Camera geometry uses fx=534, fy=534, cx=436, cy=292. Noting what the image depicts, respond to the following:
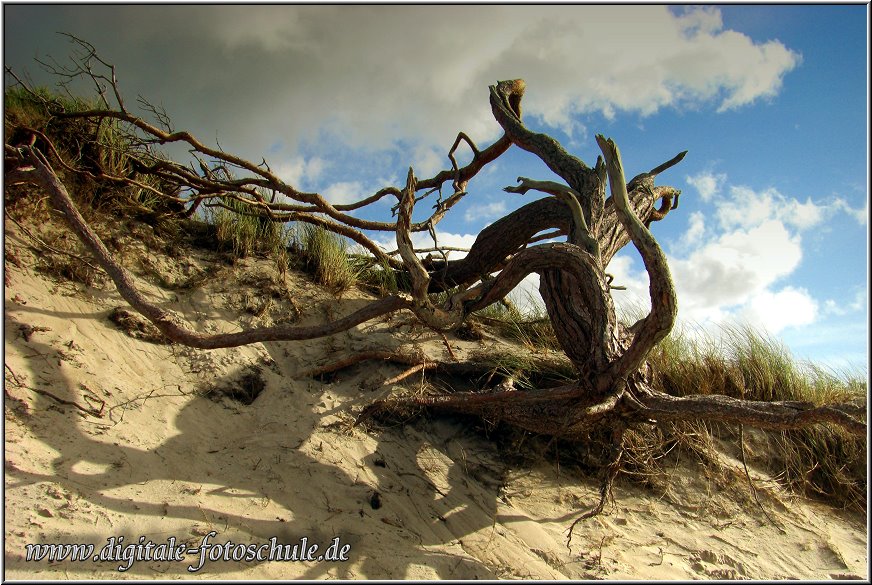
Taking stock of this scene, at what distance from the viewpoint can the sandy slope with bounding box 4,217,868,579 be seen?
3230mm

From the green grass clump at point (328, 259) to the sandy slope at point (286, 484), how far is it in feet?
3.25

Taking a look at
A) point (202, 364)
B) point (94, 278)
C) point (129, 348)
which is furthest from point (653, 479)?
point (94, 278)

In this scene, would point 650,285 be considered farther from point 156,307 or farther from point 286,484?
point 156,307

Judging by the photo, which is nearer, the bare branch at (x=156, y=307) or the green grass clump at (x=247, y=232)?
the bare branch at (x=156, y=307)

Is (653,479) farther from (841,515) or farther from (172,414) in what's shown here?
(172,414)

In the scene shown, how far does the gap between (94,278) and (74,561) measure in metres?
2.96

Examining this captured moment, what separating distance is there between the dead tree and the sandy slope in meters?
0.54

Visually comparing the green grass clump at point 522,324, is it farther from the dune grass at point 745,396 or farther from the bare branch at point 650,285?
the bare branch at point 650,285

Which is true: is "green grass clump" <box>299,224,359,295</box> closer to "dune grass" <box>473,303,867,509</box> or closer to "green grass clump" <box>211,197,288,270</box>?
"green grass clump" <box>211,197,288,270</box>

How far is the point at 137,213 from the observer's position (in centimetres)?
583

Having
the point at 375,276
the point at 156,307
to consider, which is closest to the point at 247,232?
the point at 375,276

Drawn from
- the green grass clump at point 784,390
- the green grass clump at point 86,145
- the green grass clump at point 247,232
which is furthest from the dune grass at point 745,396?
the green grass clump at point 86,145

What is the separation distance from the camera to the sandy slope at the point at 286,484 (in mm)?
3230

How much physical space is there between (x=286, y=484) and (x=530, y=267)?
246 centimetres
